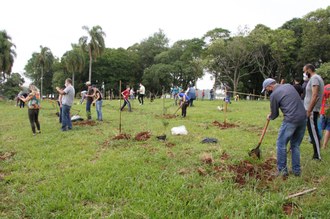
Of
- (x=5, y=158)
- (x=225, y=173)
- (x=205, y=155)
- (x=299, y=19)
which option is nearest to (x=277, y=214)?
(x=225, y=173)

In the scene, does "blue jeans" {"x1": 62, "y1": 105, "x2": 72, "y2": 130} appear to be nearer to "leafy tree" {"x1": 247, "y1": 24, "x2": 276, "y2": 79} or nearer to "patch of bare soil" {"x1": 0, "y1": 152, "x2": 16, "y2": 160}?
"patch of bare soil" {"x1": 0, "y1": 152, "x2": 16, "y2": 160}

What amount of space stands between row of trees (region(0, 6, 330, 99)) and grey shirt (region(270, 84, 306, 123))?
50.2 ft

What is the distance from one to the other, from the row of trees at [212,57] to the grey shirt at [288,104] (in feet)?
50.2

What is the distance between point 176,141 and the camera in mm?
7555

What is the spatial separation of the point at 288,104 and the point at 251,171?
1.38 meters

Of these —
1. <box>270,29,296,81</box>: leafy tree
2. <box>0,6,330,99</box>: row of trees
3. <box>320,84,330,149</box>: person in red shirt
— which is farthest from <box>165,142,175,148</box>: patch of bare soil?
<box>270,29,296,81</box>: leafy tree

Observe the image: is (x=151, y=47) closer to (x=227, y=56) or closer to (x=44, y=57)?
(x=44, y=57)

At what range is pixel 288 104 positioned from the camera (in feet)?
14.6

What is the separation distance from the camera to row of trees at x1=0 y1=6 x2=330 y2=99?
121ft

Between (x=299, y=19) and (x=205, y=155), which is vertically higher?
(x=299, y=19)

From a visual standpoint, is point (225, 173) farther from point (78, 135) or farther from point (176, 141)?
point (78, 135)

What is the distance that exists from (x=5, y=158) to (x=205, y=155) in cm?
482

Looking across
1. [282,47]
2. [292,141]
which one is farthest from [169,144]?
[282,47]

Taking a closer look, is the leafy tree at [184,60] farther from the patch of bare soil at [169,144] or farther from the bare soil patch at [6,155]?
the bare soil patch at [6,155]
